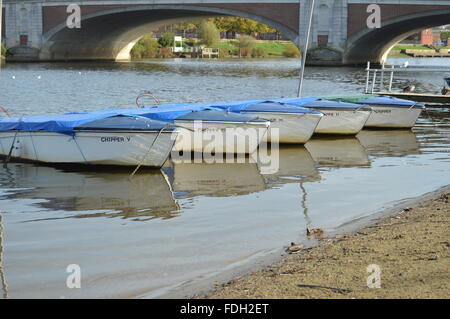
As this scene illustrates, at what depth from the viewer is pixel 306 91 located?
40656 mm

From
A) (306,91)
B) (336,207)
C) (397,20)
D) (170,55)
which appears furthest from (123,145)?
(170,55)

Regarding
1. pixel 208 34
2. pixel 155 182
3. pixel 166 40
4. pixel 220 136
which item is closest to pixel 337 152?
pixel 220 136

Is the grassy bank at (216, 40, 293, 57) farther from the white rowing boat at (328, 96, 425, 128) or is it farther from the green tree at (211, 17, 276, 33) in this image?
the white rowing boat at (328, 96, 425, 128)

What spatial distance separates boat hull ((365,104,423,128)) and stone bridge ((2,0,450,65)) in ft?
125

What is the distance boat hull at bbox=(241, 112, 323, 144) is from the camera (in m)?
19.7

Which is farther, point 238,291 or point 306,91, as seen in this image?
point 306,91

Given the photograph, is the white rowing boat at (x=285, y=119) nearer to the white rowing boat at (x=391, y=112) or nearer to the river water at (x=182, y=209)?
the river water at (x=182, y=209)

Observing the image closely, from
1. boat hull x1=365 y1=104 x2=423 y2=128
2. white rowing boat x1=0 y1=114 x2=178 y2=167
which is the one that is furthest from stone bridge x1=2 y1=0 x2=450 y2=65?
white rowing boat x1=0 y1=114 x2=178 y2=167

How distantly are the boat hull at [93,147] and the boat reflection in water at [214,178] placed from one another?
701mm

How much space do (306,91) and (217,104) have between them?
2033cm

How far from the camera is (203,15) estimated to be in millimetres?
76562

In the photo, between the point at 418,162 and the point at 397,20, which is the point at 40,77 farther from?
the point at 418,162

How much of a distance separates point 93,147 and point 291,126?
581 centimetres

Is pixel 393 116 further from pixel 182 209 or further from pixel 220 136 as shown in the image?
pixel 182 209
